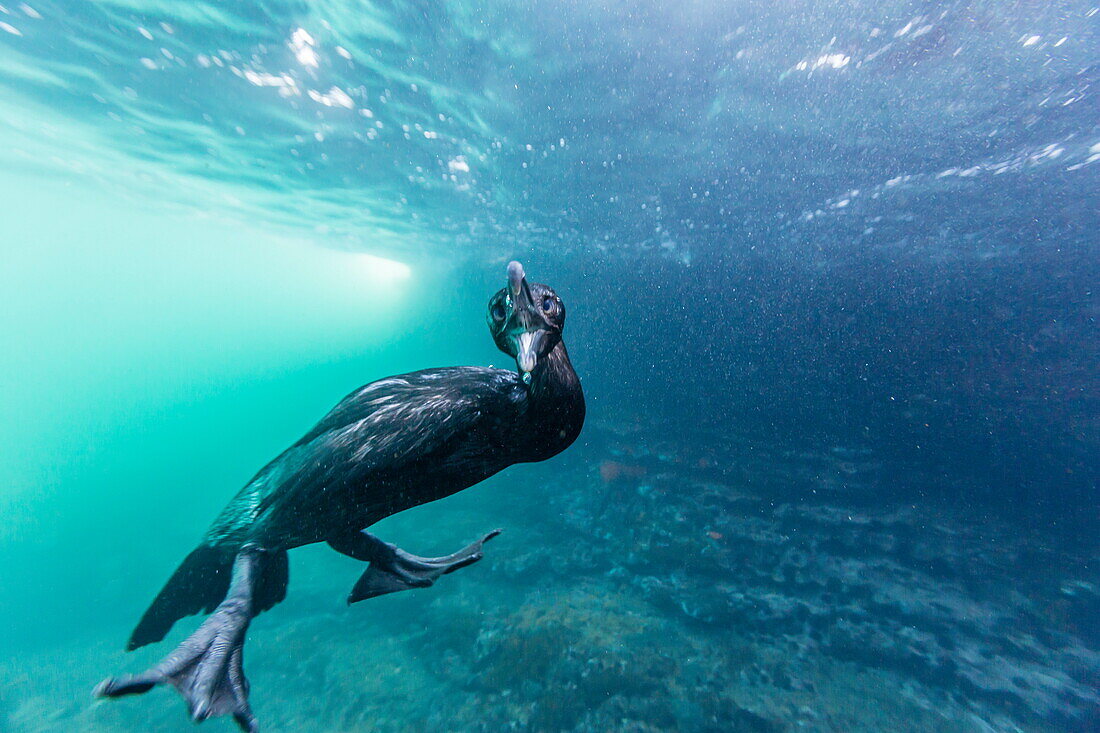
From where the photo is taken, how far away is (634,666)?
7.59 m

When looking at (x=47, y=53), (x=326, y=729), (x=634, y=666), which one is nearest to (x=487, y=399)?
(x=634, y=666)

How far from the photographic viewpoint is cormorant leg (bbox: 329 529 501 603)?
302 cm

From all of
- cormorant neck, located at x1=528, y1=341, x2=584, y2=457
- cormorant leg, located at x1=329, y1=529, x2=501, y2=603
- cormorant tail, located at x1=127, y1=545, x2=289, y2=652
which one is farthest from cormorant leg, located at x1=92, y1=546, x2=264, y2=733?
cormorant neck, located at x1=528, y1=341, x2=584, y2=457

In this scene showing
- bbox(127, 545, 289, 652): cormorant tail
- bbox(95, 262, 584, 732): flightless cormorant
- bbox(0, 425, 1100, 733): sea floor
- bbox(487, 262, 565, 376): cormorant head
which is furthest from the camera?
bbox(0, 425, 1100, 733): sea floor

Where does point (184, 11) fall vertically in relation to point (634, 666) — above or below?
above

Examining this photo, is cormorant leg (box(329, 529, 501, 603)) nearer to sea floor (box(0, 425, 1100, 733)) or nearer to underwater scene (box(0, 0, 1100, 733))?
underwater scene (box(0, 0, 1100, 733))

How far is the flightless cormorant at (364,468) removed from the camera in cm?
201

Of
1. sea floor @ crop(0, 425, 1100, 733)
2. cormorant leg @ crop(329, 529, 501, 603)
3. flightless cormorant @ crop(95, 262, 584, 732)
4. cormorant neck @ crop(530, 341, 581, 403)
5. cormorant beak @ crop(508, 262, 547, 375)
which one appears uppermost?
cormorant beak @ crop(508, 262, 547, 375)

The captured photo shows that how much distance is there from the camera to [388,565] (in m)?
3.17

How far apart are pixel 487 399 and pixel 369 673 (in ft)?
33.6

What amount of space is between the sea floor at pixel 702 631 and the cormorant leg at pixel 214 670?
642 centimetres

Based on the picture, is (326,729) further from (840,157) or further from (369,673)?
(840,157)

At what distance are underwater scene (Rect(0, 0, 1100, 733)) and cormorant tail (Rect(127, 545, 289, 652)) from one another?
0.03 metres

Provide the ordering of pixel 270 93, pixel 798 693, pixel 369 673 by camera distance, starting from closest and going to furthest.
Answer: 1. pixel 798 693
2. pixel 369 673
3. pixel 270 93
